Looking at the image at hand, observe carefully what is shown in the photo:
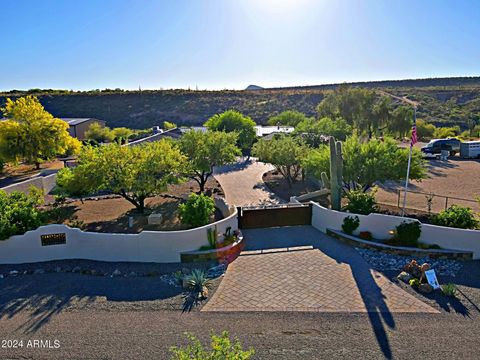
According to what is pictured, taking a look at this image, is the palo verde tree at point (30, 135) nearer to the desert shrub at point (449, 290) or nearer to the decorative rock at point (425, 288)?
the decorative rock at point (425, 288)

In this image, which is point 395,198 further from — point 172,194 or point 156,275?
point 156,275

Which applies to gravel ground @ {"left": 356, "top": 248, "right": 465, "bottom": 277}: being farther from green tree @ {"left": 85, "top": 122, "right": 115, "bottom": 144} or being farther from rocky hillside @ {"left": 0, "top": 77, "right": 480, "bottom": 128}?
rocky hillside @ {"left": 0, "top": 77, "right": 480, "bottom": 128}

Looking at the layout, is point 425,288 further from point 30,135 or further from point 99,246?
point 30,135

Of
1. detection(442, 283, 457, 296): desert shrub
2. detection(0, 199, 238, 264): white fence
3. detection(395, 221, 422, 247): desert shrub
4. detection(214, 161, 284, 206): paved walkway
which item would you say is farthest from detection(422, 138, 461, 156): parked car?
detection(0, 199, 238, 264): white fence

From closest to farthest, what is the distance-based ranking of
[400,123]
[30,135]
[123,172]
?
1. [123,172]
2. [30,135]
3. [400,123]

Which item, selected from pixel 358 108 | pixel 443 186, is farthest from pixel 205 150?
pixel 358 108

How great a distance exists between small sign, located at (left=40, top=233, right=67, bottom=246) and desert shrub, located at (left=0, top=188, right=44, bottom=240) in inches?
35.9

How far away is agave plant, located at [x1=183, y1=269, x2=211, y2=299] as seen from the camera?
11.6 metres

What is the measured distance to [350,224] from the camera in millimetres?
15500

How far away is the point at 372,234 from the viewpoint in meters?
15.4

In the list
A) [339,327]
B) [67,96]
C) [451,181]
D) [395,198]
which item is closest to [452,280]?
[339,327]

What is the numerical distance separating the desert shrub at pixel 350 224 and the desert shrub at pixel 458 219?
317cm

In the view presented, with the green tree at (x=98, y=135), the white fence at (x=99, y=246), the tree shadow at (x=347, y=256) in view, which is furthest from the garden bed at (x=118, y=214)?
the green tree at (x=98, y=135)

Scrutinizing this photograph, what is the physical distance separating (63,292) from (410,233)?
12.6 m
